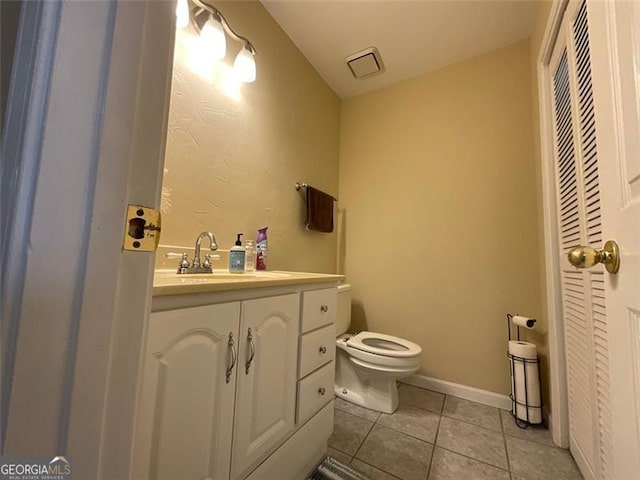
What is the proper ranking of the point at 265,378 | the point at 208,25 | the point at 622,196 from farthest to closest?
the point at 208,25, the point at 265,378, the point at 622,196

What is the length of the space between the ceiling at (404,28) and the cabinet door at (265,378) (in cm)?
174

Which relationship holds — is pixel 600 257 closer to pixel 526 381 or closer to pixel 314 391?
pixel 314 391

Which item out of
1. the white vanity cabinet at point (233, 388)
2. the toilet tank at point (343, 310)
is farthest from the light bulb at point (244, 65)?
the toilet tank at point (343, 310)

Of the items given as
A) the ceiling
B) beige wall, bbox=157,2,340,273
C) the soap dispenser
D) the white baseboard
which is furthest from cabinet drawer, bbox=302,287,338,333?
the ceiling

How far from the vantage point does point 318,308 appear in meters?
1.12

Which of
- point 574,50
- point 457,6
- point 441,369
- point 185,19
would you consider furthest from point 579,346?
point 185,19

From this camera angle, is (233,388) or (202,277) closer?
(233,388)

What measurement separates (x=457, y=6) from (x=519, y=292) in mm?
1757

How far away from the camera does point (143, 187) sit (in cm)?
34

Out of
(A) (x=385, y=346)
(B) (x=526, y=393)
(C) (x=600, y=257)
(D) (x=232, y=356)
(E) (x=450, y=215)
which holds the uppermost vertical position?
(E) (x=450, y=215)

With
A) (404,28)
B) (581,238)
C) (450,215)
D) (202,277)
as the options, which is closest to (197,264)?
(202,277)

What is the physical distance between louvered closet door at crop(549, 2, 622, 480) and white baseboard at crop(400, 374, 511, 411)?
43cm

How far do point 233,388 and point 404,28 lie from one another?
2171 millimetres

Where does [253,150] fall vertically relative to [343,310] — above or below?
above
